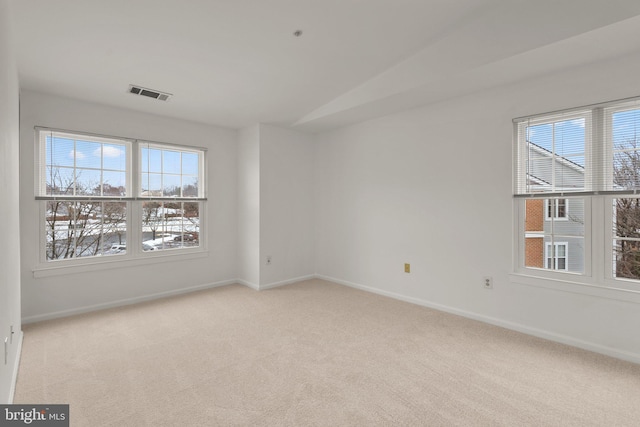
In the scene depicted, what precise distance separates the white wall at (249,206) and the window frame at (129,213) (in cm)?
55

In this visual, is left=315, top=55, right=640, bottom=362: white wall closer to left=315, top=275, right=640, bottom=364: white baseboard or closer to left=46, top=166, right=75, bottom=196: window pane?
left=315, top=275, right=640, bottom=364: white baseboard

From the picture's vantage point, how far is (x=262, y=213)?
4.69 m

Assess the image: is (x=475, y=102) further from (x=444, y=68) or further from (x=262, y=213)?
(x=262, y=213)

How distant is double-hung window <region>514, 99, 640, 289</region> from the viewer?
262 cm

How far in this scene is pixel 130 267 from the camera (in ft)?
13.2

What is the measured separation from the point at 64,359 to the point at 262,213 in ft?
8.93

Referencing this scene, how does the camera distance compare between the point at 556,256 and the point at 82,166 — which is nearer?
the point at 556,256

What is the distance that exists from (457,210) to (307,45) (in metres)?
2.36

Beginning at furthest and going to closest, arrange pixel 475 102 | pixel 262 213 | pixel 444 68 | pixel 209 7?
pixel 262 213, pixel 475 102, pixel 444 68, pixel 209 7

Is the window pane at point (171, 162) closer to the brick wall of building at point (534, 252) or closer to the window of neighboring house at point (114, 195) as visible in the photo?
the window of neighboring house at point (114, 195)

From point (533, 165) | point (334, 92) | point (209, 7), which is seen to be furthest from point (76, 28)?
point (533, 165)

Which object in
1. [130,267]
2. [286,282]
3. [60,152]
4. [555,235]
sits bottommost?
[286,282]

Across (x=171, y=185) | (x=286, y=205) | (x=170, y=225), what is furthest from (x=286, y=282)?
(x=171, y=185)

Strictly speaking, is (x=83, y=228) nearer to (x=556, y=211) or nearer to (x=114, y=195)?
(x=114, y=195)
